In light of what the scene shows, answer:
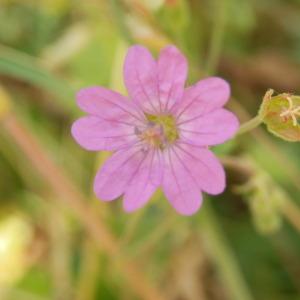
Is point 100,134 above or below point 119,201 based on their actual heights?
above

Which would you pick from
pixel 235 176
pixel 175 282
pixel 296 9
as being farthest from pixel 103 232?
pixel 296 9

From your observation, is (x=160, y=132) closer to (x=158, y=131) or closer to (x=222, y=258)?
(x=158, y=131)

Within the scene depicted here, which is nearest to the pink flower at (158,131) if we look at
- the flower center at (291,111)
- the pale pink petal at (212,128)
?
the pale pink petal at (212,128)

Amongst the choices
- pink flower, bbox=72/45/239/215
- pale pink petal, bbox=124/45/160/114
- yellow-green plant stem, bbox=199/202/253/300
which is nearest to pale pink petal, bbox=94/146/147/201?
pink flower, bbox=72/45/239/215

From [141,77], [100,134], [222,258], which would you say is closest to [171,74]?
[141,77]

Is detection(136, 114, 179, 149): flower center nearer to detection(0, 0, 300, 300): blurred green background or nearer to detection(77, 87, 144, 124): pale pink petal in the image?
detection(77, 87, 144, 124): pale pink petal

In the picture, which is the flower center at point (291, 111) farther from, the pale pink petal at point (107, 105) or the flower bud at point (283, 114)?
the pale pink petal at point (107, 105)

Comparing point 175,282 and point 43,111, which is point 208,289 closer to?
point 175,282
